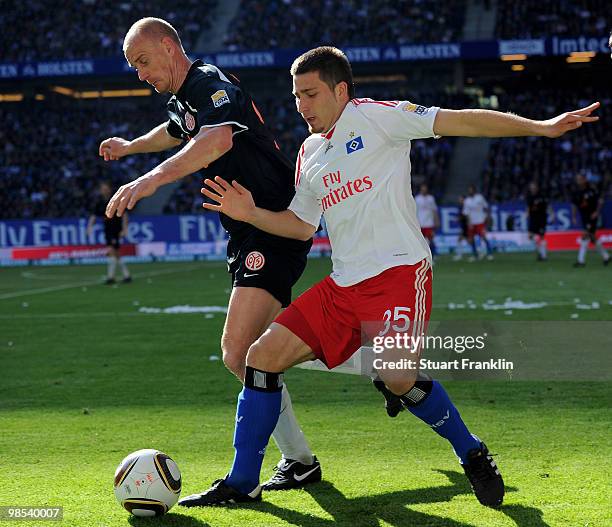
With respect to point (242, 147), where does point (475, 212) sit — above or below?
below

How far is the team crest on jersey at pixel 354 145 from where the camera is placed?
443 centimetres

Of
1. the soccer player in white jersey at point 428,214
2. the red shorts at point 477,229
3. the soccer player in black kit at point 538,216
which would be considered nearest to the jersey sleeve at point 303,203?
the soccer player in black kit at point 538,216

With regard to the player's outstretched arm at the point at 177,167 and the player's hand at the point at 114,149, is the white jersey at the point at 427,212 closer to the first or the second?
the player's hand at the point at 114,149

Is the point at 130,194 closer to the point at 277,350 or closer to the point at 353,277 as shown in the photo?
the point at 277,350

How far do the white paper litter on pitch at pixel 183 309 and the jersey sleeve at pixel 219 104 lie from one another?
28.8 feet

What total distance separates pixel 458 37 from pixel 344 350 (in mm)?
36068

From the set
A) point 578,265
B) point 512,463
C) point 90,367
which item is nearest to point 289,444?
point 512,463

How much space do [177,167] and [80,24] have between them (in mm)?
40558

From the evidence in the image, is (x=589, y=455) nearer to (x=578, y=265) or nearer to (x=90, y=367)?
(x=90, y=367)

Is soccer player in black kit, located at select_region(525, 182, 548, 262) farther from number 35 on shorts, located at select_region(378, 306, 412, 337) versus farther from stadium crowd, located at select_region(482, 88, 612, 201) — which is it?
number 35 on shorts, located at select_region(378, 306, 412, 337)

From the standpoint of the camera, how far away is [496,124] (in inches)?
163

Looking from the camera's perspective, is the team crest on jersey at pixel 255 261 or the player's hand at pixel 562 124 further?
the team crest on jersey at pixel 255 261

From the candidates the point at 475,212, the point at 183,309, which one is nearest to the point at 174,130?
the point at 183,309

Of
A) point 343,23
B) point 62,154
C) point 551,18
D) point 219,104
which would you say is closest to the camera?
point 219,104
